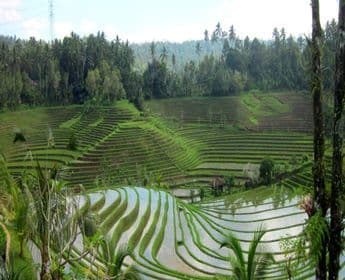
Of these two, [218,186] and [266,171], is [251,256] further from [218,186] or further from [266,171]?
[266,171]

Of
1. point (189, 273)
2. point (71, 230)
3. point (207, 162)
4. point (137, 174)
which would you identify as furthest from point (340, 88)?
point (207, 162)

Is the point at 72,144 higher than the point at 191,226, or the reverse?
the point at 72,144

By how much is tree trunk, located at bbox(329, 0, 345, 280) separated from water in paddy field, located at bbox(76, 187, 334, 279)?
11604 mm

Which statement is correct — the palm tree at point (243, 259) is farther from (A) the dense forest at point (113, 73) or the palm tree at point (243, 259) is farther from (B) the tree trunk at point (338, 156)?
(A) the dense forest at point (113, 73)

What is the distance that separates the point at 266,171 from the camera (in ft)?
133

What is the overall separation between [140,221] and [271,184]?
59.8ft

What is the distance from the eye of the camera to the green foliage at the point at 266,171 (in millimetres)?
40344

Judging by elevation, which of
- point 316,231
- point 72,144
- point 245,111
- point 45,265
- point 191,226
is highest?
point 245,111

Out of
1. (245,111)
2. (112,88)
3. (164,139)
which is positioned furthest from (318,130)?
(245,111)

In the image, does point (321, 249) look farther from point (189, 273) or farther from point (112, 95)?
point (112, 95)

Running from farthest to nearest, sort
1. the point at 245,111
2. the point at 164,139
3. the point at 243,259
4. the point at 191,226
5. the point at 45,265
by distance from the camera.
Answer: the point at 245,111 < the point at 164,139 < the point at 191,226 < the point at 243,259 < the point at 45,265

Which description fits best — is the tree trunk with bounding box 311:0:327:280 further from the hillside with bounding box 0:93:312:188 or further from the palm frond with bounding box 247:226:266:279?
the hillside with bounding box 0:93:312:188

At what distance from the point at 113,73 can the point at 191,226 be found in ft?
148

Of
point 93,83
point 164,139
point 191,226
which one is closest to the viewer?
point 191,226
